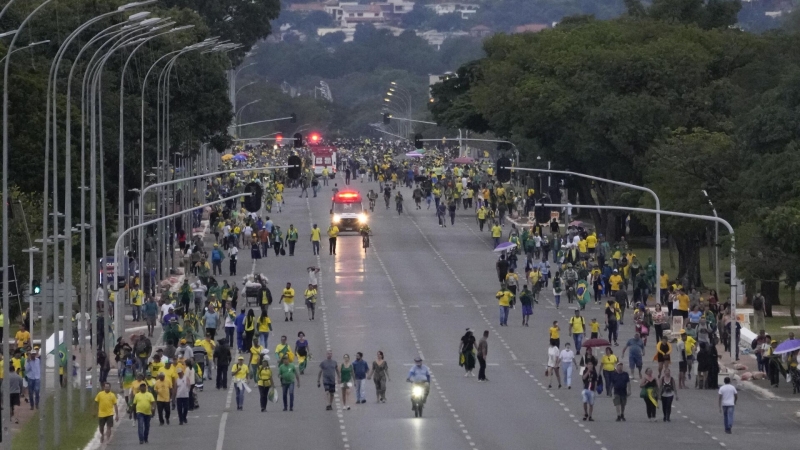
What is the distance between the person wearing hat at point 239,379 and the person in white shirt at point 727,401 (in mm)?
10125

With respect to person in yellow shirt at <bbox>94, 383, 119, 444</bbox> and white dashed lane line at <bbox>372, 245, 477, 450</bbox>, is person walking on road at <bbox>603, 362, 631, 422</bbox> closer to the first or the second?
white dashed lane line at <bbox>372, 245, 477, 450</bbox>

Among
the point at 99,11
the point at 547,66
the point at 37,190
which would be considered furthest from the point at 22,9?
the point at 547,66

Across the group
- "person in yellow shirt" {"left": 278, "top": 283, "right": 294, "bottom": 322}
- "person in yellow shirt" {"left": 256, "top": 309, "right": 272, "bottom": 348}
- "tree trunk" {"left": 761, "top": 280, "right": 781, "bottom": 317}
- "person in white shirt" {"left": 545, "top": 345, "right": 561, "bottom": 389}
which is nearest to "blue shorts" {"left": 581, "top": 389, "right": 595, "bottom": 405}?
"person in white shirt" {"left": 545, "top": 345, "right": 561, "bottom": 389}

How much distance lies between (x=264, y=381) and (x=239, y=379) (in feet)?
2.53

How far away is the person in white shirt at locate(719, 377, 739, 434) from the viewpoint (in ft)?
129

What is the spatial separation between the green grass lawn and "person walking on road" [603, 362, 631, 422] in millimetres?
10479

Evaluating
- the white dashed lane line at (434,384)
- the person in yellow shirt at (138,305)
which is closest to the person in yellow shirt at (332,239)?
the white dashed lane line at (434,384)

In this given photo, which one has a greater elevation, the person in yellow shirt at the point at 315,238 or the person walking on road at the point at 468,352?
the person in yellow shirt at the point at 315,238

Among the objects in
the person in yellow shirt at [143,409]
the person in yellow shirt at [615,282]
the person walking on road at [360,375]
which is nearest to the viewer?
the person in yellow shirt at [143,409]

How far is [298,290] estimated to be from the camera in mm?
69188

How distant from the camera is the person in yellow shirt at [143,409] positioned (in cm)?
3845

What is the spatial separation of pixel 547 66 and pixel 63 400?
5278cm

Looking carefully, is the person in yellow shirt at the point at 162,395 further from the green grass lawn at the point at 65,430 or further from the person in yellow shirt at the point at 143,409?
the person in yellow shirt at the point at 143,409

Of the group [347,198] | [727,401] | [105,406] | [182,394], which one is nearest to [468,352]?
[182,394]
